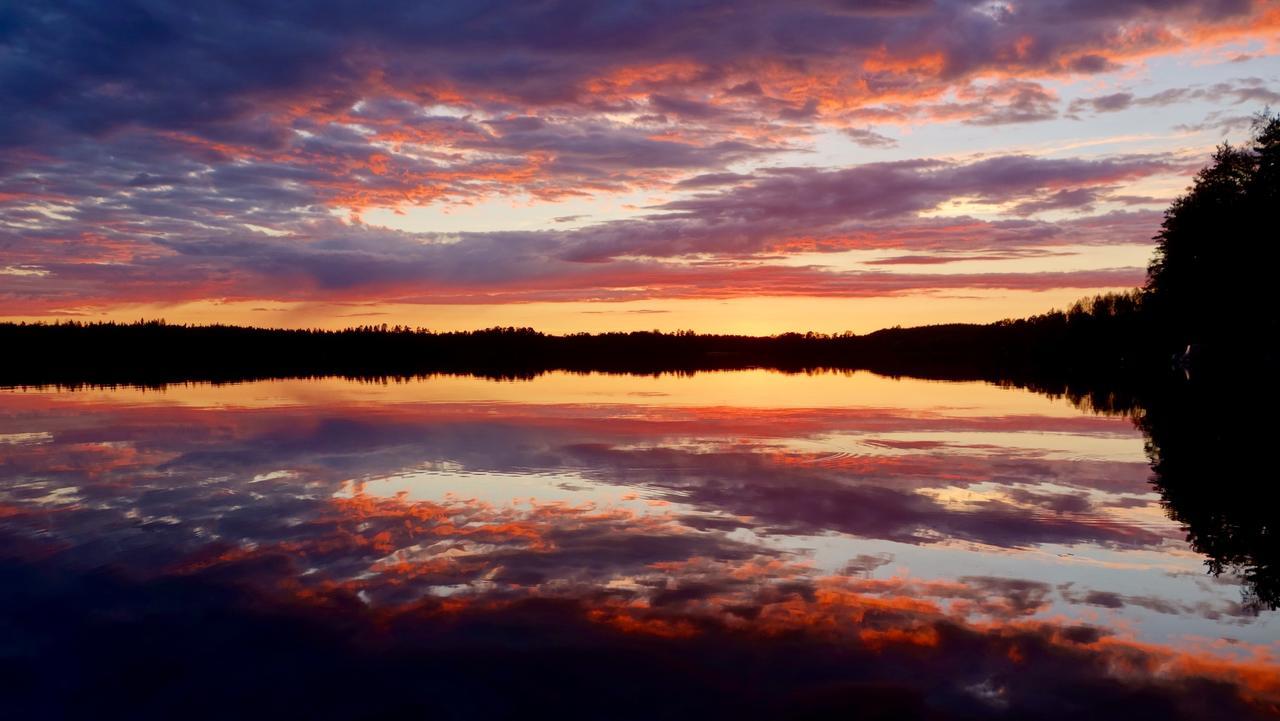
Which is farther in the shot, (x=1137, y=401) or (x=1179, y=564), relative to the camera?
(x=1137, y=401)

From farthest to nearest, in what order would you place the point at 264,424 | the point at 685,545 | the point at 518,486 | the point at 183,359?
the point at 183,359 → the point at 264,424 → the point at 518,486 → the point at 685,545

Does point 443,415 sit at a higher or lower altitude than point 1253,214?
lower

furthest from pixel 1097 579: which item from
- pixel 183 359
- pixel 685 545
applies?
pixel 183 359

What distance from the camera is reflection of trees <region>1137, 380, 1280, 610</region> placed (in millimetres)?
12578

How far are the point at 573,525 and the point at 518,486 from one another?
4243 millimetres

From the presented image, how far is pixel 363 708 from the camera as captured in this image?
25.5ft

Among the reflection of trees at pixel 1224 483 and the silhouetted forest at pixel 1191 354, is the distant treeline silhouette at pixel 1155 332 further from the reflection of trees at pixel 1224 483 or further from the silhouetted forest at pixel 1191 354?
the reflection of trees at pixel 1224 483

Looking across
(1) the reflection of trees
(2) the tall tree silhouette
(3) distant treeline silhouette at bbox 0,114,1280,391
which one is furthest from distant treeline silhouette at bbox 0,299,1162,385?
(1) the reflection of trees

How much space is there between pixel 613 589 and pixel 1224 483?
14.7 m

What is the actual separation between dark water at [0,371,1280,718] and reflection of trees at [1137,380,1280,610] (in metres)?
0.32

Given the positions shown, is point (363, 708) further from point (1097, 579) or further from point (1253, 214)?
point (1253, 214)

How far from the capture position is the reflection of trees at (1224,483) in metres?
12.6

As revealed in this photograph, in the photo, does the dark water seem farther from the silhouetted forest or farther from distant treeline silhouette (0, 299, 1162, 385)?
distant treeline silhouette (0, 299, 1162, 385)

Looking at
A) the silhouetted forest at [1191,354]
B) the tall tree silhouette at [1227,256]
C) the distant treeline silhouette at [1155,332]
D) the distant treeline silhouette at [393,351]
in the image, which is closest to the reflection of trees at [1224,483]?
the silhouetted forest at [1191,354]
